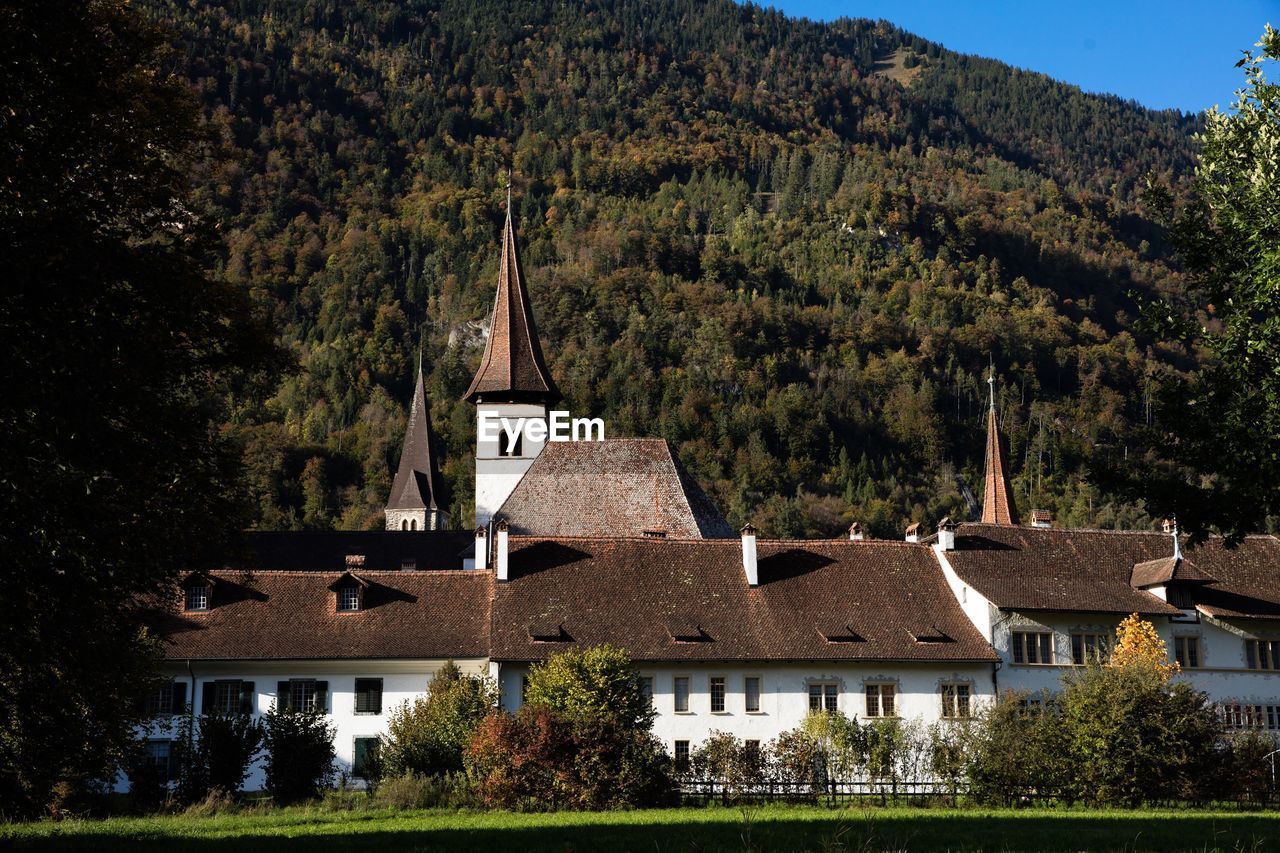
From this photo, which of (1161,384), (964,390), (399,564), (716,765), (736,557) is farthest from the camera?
(964,390)

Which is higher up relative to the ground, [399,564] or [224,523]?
[399,564]

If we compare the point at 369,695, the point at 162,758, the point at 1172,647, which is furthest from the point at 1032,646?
the point at 162,758

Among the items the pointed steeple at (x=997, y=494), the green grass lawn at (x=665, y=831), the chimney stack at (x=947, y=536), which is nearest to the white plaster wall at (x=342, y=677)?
the green grass lawn at (x=665, y=831)

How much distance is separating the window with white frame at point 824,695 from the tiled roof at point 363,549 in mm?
27985

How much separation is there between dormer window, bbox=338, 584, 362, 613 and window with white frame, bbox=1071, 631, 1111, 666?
24.1 meters

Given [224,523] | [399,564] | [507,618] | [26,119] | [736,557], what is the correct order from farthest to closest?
[399,564] → [736,557] → [507,618] → [224,523] → [26,119]

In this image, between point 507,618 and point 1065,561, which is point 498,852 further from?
point 1065,561

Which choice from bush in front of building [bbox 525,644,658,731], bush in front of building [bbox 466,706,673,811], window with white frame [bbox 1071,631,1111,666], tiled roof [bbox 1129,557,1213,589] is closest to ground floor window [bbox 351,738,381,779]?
bush in front of building [bbox 525,644,658,731]

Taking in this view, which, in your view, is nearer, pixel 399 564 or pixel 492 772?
pixel 492 772

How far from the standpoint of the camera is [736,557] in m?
53.2

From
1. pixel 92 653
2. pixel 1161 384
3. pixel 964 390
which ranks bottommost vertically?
pixel 92 653

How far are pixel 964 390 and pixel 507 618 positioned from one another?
129m

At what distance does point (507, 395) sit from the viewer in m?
78.6

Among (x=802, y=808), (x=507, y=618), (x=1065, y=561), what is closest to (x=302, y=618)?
(x=507, y=618)
